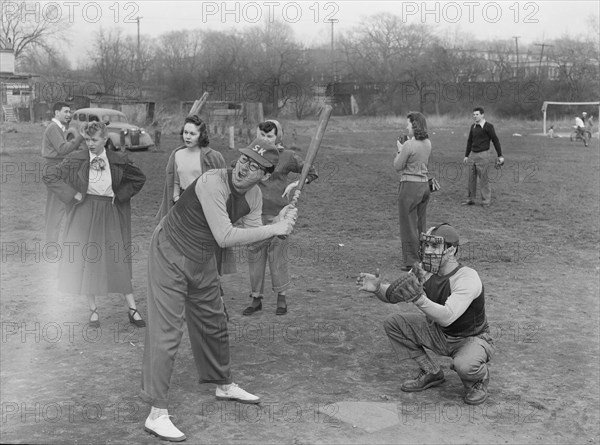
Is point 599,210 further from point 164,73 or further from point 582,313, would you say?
point 164,73

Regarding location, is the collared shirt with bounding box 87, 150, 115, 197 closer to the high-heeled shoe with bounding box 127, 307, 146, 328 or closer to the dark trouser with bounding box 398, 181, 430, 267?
the high-heeled shoe with bounding box 127, 307, 146, 328

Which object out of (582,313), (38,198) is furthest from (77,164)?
(38,198)

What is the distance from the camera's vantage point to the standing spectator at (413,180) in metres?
9.23

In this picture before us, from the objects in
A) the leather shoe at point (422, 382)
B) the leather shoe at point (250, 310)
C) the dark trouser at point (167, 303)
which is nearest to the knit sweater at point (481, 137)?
the leather shoe at point (250, 310)

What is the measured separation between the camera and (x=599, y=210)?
14219 millimetres

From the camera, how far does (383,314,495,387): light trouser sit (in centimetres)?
532

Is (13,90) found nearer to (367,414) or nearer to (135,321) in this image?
(135,321)

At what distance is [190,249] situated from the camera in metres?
4.87

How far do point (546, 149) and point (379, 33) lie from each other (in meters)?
24.1

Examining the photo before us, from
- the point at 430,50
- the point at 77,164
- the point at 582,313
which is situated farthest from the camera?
the point at 430,50

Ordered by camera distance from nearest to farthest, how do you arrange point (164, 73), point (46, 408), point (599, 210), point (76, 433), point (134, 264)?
point (76, 433), point (46, 408), point (134, 264), point (599, 210), point (164, 73)

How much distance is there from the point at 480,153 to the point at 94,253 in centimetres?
927

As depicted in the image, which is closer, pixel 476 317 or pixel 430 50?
pixel 476 317

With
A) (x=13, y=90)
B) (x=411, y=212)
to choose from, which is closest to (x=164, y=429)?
(x=411, y=212)
